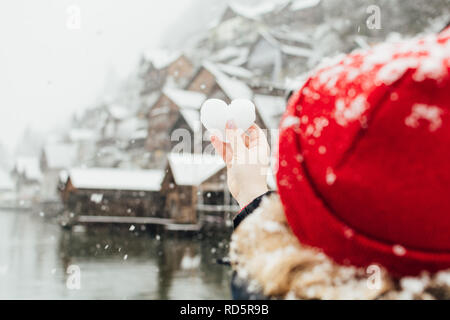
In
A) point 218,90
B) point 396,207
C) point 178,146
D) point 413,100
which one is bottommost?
point 396,207

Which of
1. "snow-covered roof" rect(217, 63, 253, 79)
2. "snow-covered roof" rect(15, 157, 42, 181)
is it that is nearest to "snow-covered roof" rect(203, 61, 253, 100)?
"snow-covered roof" rect(217, 63, 253, 79)

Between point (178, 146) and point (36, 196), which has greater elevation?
point (178, 146)

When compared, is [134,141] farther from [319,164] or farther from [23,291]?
[319,164]

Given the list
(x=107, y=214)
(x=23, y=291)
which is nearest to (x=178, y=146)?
(x=107, y=214)

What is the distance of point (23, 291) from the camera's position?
900 cm

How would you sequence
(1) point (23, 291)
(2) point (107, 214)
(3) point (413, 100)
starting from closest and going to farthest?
1. (3) point (413, 100)
2. (1) point (23, 291)
3. (2) point (107, 214)

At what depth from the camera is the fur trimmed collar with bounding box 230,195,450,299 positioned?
67 centimetres

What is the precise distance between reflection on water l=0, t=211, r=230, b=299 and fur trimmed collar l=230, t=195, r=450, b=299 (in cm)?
741

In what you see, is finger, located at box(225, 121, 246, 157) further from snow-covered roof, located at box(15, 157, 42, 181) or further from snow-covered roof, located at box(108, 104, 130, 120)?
snow-covered roof, located at box(15, 157, 42, 181)
